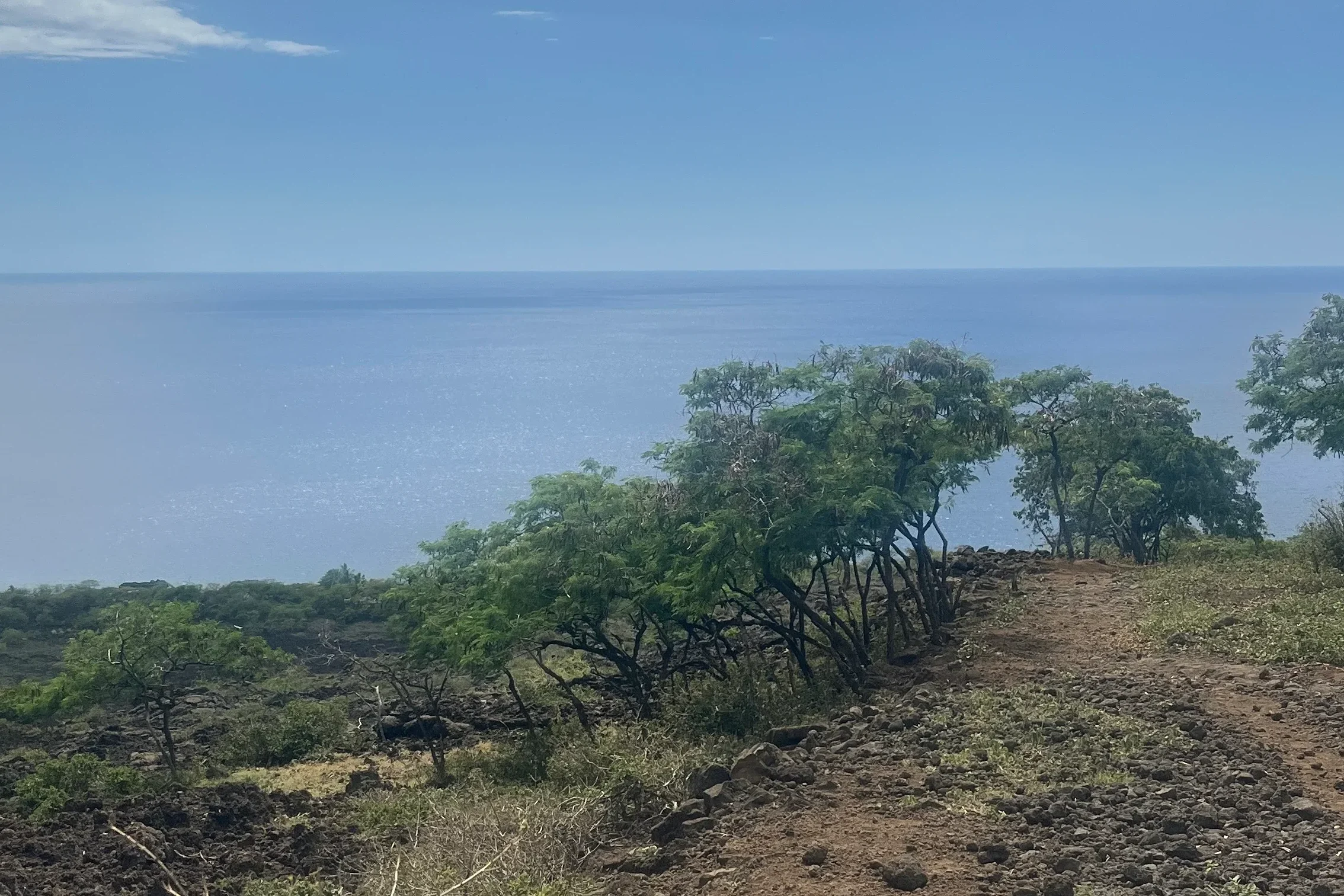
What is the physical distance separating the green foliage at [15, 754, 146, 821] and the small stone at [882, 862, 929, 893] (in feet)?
38.8

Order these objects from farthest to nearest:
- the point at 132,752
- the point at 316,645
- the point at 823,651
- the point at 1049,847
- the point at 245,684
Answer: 1. the point at 316,645
2. the point at 245,684
3. the point at 132,752
4. the point at 823,651
5. the point at 1049,847

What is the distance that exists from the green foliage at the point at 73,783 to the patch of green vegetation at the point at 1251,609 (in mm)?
13730

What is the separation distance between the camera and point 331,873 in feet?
37.2

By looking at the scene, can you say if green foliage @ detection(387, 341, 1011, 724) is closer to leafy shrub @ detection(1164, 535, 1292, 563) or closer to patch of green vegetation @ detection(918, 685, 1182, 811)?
patch of green vegetation @ detection(918, 685, 1182, 811)

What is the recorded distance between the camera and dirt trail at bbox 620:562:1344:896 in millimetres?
7992

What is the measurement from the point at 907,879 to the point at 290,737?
48.5 ft

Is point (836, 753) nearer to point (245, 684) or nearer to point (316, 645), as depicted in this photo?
point (245, 684)

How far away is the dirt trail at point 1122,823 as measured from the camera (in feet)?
26.2

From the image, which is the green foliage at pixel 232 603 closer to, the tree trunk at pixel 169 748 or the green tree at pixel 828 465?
the tree trunk at pixel 169 748

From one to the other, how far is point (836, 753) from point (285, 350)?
155374 mm

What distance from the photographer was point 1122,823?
8812mm

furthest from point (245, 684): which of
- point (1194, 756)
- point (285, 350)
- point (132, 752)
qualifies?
point (285, 350)

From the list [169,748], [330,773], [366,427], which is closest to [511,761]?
[330,773]

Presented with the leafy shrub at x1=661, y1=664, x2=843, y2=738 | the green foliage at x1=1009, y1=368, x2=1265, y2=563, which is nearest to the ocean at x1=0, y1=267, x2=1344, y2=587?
the green foliage at x1=1009, y1=368, x2=1265, y2=563
